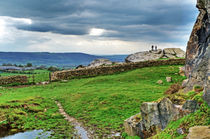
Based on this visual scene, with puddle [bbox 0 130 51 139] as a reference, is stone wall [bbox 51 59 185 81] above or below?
above

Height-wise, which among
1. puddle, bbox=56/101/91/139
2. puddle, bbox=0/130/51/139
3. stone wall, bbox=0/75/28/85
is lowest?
puddle, bbox=0/130/51/139

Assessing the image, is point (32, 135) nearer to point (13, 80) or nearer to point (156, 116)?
point (156, 116)

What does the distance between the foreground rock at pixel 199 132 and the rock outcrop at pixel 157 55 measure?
166ft

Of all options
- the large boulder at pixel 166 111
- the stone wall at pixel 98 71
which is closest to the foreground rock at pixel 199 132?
the large boulder at pixel 166 111

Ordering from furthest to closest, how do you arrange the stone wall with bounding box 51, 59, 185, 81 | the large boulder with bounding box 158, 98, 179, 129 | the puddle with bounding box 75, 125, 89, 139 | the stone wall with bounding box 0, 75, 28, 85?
the stone wall with bounding box 51, 59, 185, 81, the stone wall with bounding box 0, 75, 28, 85, the puddle with bounding box 75, 125, 89, 139, the large boulder with bounding box 158, 98, 179, 129

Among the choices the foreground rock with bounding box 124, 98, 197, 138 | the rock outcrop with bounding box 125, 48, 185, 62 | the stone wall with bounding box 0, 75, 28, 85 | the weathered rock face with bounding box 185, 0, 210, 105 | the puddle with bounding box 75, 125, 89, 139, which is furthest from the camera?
the rock outcrop with bounding box 125, 48, 185, 62

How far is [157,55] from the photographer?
6012cm

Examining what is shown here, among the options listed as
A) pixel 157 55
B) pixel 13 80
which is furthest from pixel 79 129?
pixel 157 55

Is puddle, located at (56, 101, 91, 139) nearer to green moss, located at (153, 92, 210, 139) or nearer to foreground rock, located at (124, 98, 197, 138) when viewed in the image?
foreground rock, located at (124, 98, 197, 138)

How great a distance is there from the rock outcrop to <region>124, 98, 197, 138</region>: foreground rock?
4554cm

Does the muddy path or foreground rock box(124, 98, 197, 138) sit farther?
the muddy path

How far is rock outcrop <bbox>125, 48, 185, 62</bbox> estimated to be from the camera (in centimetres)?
5912

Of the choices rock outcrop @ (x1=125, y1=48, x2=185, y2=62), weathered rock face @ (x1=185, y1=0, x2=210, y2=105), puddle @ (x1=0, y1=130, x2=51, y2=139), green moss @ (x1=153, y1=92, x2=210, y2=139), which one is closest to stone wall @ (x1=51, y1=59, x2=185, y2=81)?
rock outcrop @ (x1=125, y1=48, x2=185, y2=62)

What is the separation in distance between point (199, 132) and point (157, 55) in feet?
177
